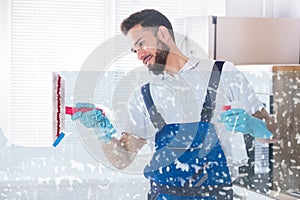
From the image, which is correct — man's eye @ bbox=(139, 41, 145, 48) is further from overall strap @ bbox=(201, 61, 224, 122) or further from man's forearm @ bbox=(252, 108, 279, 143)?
man's forearm @ bbox=(252, 108, 279, 143)

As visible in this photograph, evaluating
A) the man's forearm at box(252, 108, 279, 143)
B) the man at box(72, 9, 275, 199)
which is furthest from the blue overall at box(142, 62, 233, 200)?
the man's forearm at box(252, 108, 279, 143)

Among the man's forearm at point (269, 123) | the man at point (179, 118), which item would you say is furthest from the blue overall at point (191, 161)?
the man's forearm at point (269, 123)

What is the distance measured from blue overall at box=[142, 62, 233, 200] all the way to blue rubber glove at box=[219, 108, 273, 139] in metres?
0.04

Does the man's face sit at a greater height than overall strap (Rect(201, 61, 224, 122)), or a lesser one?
greater

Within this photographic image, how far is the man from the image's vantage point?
3.22 ft

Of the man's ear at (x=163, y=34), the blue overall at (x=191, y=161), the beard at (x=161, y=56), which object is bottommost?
the blue overall at (x=191, y=161)

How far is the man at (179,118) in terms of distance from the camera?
0.98m

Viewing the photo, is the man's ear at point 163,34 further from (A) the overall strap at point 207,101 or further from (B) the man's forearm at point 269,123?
(B) the man's forearm at point 269,123

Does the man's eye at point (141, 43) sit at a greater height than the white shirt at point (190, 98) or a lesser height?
greater

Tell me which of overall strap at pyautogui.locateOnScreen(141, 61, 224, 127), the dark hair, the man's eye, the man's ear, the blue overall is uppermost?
the dark hair

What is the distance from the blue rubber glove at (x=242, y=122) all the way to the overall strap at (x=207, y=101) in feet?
0.10

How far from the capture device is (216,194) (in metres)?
1.01

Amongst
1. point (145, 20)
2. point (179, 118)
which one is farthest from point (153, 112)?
point (145, 20)

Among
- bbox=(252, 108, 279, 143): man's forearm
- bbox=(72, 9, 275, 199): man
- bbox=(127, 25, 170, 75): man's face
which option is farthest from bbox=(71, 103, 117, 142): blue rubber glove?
bbox=(252, 108, 279, 143): man's forearm
